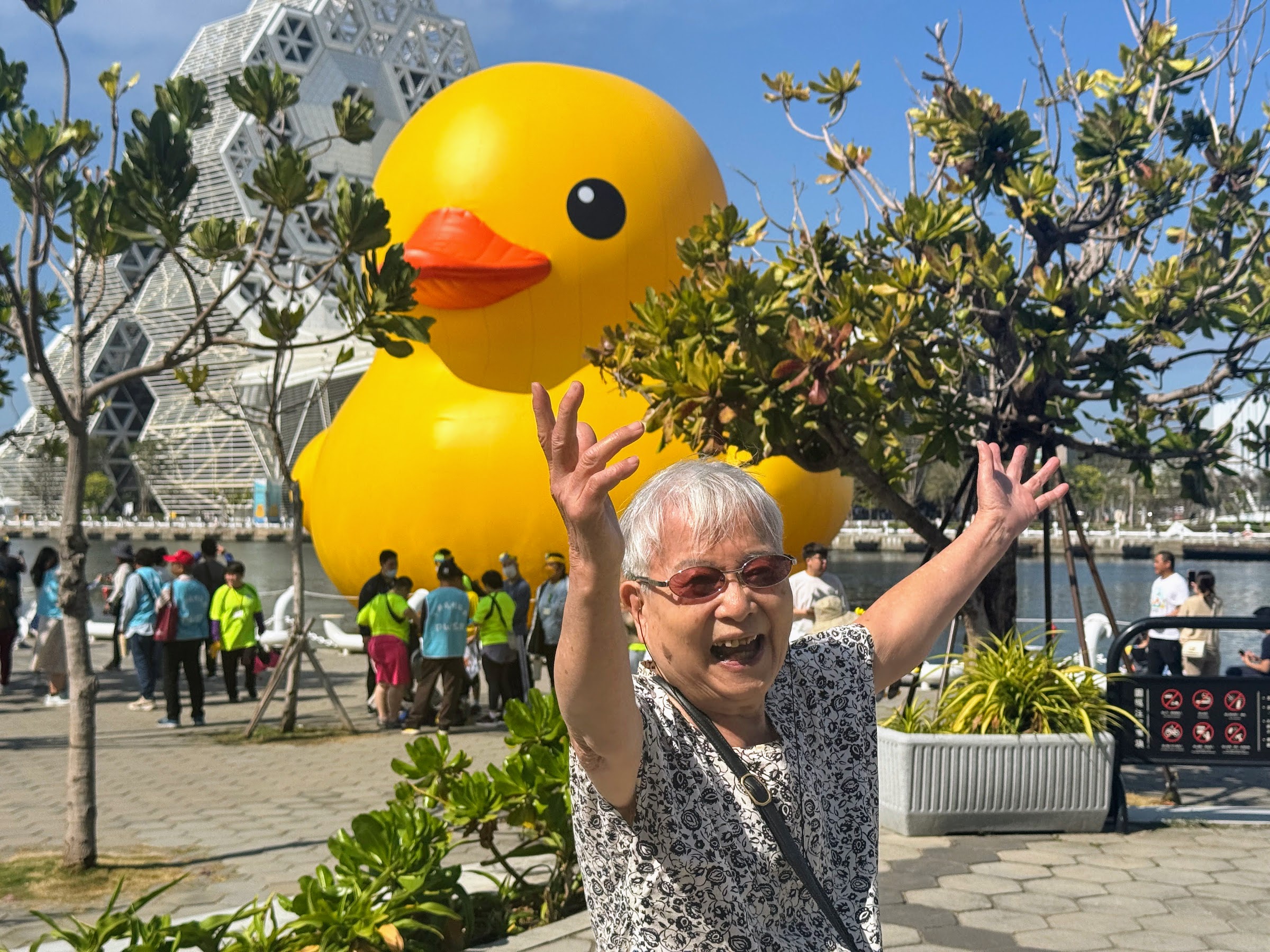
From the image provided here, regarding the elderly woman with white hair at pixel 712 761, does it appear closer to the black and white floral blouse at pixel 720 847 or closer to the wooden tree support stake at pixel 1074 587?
the black and white floral blouse at pixel 720 847

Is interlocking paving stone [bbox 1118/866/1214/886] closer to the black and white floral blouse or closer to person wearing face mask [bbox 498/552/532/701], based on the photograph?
the black and white floral blouse

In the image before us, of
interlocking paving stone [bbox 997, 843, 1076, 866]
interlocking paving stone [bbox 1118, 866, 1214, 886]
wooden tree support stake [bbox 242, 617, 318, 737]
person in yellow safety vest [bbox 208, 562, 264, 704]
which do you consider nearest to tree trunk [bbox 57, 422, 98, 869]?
wooden tree support stake [bbox 242, 617, 318, 737]

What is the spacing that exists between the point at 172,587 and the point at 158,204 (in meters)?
5.21

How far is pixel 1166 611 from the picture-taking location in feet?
32.7

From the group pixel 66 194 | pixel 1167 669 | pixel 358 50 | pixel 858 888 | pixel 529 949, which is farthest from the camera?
pixel 358 50

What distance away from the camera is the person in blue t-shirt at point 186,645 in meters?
9.96

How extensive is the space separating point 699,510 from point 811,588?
728 cm

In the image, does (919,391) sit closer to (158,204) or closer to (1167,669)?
(158,204)

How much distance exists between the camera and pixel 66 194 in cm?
559

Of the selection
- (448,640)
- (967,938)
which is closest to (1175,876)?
(967,938)

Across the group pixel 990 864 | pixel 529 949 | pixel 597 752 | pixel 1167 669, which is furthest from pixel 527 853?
pixel 1167 669

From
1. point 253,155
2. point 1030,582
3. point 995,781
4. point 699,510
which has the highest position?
point 253,155

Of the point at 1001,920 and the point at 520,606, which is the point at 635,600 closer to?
the point at 1001,920

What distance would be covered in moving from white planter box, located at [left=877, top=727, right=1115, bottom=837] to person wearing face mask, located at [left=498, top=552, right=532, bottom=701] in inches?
173
